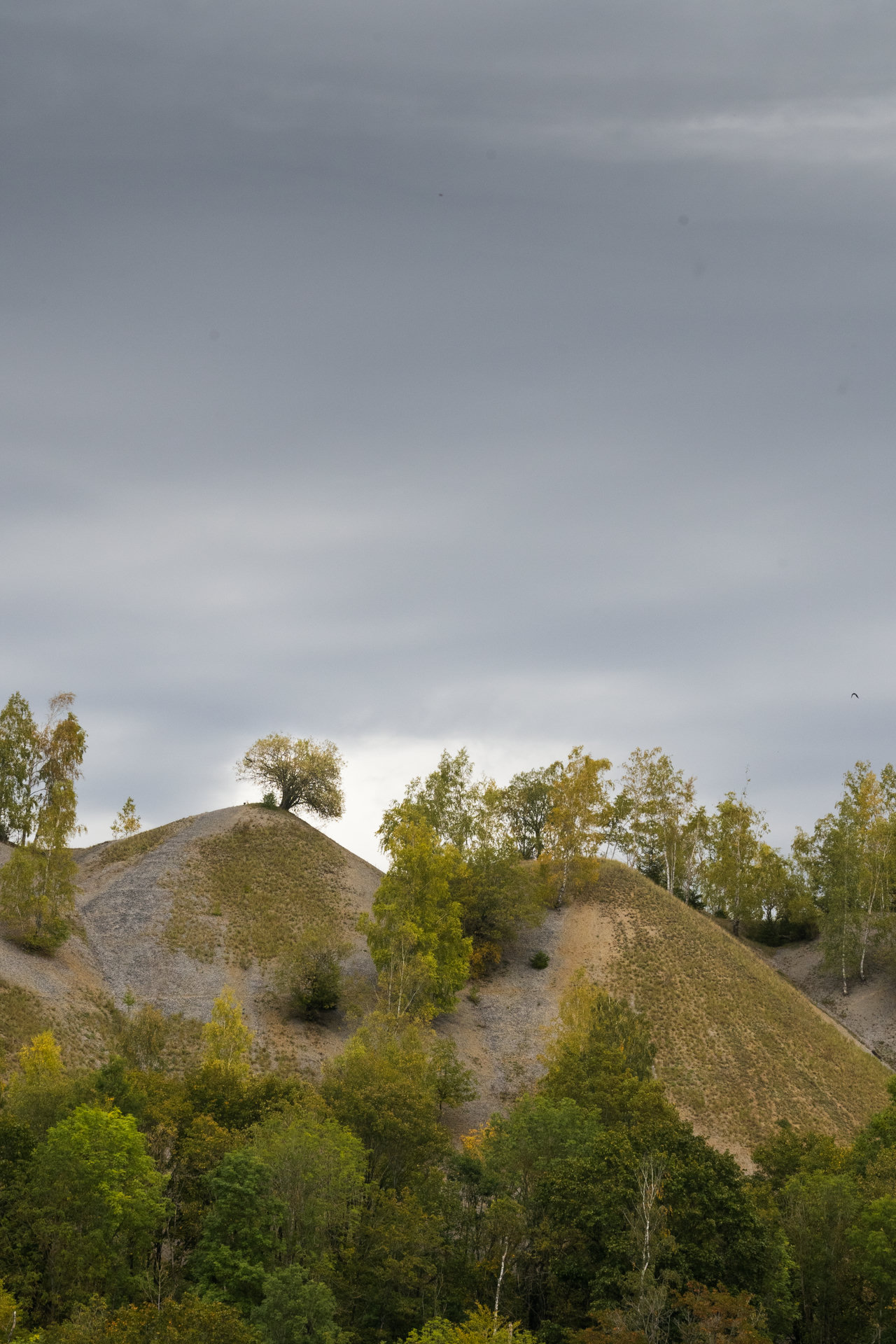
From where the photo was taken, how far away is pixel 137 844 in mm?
94062

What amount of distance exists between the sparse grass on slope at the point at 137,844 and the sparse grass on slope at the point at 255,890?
5290mm

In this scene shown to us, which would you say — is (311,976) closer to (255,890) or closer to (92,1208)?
(255,890)

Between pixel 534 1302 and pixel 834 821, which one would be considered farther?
pixel 834 821

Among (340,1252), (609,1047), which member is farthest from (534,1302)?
(609,1047)

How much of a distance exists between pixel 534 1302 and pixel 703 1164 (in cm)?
918

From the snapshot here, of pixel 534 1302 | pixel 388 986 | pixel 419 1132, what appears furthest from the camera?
pixel 388 986

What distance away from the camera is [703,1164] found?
139 ft

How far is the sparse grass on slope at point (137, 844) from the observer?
9119 cm

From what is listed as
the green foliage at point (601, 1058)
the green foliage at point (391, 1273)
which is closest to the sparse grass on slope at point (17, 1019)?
the green foliage at point (391, 1273)

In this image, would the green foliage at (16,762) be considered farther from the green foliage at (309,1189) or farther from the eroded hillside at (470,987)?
the green foliage at (309,1189)

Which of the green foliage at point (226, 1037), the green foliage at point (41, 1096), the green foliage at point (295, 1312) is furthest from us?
the green foliage at point (226, 1037)

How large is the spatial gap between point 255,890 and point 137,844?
15.8 metres

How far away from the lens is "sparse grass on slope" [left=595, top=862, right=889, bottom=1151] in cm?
6869

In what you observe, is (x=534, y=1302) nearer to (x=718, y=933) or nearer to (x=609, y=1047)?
(x=609, y=1047)
